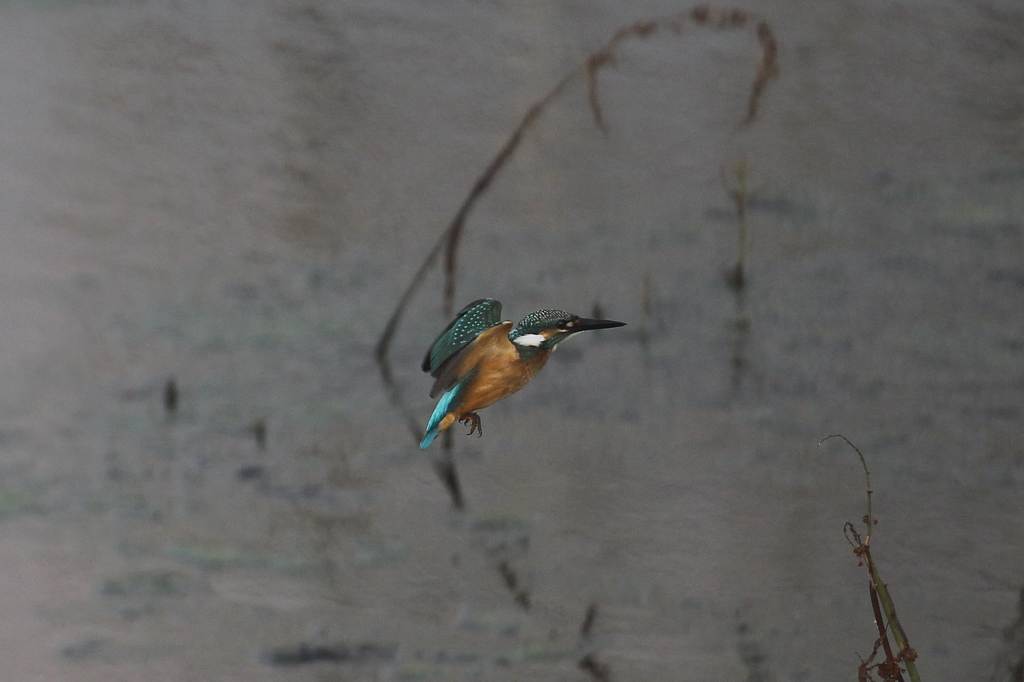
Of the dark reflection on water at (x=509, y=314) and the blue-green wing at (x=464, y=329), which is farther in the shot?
the dark reflection on water at (x=509, y=314)

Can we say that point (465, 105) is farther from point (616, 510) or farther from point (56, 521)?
point (56, 521)

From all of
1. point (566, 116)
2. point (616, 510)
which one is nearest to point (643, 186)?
point (566, 116)

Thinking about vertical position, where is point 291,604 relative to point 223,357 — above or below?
below

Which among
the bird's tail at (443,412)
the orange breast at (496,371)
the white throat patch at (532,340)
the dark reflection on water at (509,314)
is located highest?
the white throat patch at (532,340)

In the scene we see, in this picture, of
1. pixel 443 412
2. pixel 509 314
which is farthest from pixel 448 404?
pixel 509 314

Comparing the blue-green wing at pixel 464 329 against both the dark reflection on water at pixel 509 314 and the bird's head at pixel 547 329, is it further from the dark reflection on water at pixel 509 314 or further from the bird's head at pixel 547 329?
the dark reflection on water at pixel 509 314

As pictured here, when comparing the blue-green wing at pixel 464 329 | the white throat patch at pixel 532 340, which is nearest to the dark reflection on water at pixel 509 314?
the blue-green wing at pixel 464 329

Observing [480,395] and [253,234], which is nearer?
[480,395]

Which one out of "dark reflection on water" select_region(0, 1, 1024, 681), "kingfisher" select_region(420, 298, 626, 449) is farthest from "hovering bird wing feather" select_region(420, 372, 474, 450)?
"dark reflection on water" select_region(0, 1, 1024, 681)

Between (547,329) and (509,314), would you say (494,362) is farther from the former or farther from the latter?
(509,314)
